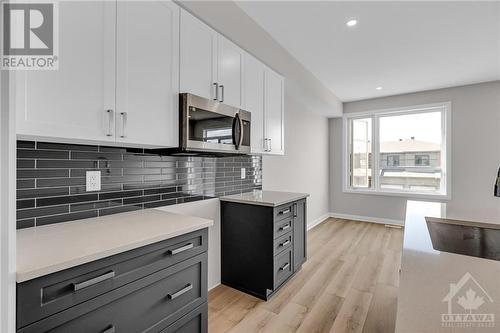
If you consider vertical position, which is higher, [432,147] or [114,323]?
[432,147]

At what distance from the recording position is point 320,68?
3.55 m

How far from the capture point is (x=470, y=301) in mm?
635

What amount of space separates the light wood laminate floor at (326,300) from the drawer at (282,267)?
0.36 ft

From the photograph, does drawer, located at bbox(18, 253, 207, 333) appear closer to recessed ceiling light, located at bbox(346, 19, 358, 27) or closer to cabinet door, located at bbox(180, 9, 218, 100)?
cabinet door, located at bbox(180, 9, 218, 100)

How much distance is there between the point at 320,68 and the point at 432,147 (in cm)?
293

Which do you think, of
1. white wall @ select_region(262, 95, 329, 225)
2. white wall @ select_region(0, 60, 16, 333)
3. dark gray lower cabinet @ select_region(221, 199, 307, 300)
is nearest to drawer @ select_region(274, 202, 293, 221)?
dark gray lower cabinet @ select_region(221, 199, 307, 300)

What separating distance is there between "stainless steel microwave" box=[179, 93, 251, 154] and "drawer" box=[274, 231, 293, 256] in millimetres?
917

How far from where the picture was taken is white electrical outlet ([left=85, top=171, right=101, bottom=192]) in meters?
1.51

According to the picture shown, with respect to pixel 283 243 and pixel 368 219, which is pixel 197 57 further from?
pixel 368 219

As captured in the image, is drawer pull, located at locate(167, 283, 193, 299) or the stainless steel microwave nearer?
drawer pull, located at locate(167, 283, 193, 299)

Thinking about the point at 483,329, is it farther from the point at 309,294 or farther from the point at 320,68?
the point at 320,68

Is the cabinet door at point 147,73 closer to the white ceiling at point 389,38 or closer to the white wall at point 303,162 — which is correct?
the white ceiling at point 389,38

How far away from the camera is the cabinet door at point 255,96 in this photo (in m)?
2.37

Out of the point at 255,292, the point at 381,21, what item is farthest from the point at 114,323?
the point at 381,21
